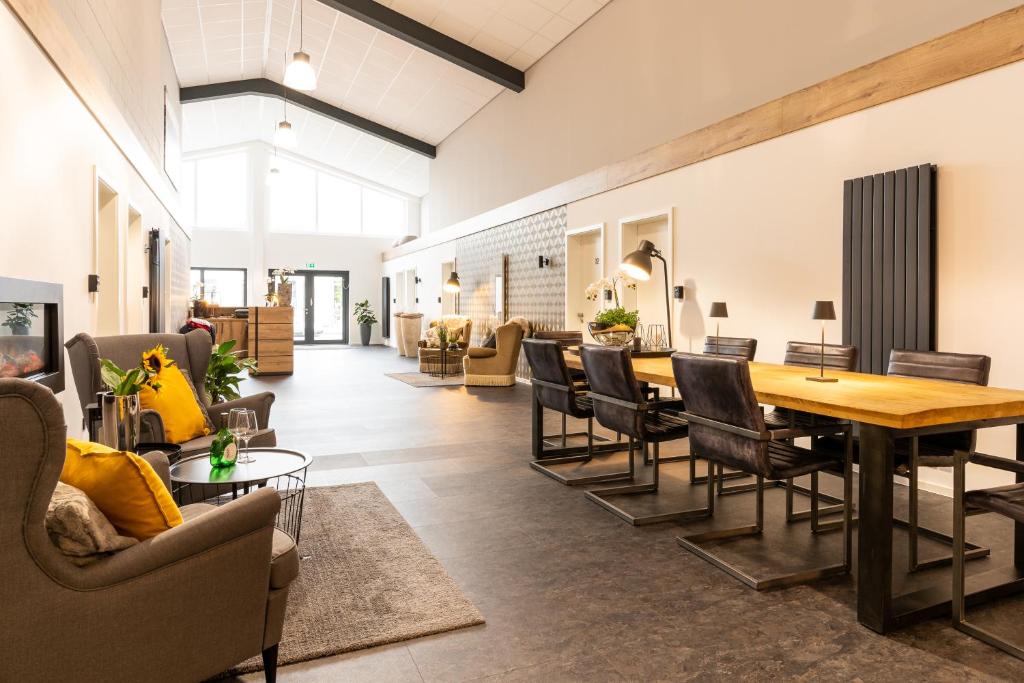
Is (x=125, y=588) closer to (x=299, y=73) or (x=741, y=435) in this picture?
(x=741, y=435)

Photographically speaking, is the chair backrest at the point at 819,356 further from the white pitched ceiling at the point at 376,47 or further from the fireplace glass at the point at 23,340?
the white pitched ceiling at the point at 376,47

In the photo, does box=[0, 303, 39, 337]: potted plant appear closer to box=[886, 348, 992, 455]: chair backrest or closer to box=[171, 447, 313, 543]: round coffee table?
box=[171, 447, 313, 543]: round coffee table

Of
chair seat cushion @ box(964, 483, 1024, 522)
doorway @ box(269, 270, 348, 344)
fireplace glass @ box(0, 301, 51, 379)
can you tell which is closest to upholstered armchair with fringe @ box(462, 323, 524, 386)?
fireplace glass @ box(0, 301, 51, 379)

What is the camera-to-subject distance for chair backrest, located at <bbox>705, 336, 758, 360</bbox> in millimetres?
4441

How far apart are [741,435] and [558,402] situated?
1.70 m

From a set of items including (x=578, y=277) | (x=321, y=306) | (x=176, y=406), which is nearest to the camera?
(x=176, y=406)

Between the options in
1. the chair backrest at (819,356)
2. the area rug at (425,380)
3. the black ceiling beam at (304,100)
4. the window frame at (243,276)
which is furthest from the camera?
the window frame at (243,276)

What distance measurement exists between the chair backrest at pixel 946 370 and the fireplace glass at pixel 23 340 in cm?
404

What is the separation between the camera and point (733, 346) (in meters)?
4.55

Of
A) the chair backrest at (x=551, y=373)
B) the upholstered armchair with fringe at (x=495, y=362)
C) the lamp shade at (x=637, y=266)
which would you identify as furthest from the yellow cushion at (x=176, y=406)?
the upholstered armchair with fringe at (x=495, y=362)

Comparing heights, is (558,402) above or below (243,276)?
below

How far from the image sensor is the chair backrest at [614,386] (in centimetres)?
337

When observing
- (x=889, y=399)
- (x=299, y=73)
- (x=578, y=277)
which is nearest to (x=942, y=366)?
(x=889, y=399)

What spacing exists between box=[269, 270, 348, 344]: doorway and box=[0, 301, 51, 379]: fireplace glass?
14747 millimetres
